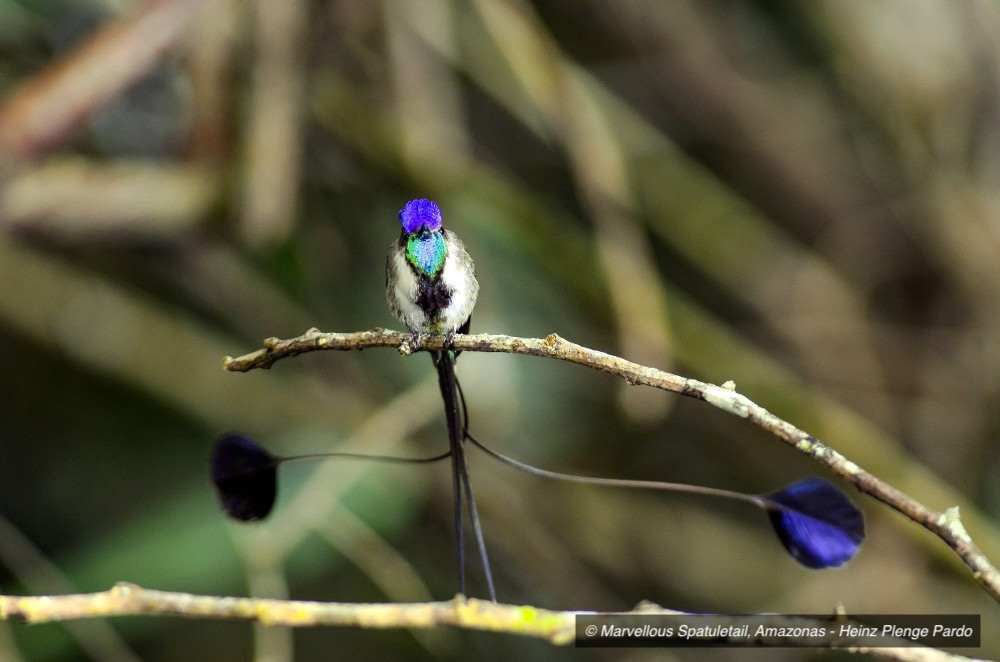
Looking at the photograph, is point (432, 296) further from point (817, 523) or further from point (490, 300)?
point (490, 300)

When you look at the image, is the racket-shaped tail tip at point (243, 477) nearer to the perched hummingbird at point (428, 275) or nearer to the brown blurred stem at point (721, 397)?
the brown blurred stem at point (721, 397)

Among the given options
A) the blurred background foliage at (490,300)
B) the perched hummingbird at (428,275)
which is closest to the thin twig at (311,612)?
the perched hummingbird at (428,275)

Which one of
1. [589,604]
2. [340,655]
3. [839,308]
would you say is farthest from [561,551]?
[839,308]

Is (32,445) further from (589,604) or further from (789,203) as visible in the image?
(789,203)

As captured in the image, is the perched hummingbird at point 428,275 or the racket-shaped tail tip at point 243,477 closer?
the racket-shaped tail tip at point 243,477

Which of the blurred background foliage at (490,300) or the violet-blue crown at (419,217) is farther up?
the blurred background foliage at (490,300)

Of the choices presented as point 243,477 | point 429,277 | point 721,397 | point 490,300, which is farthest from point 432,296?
point 490,300
